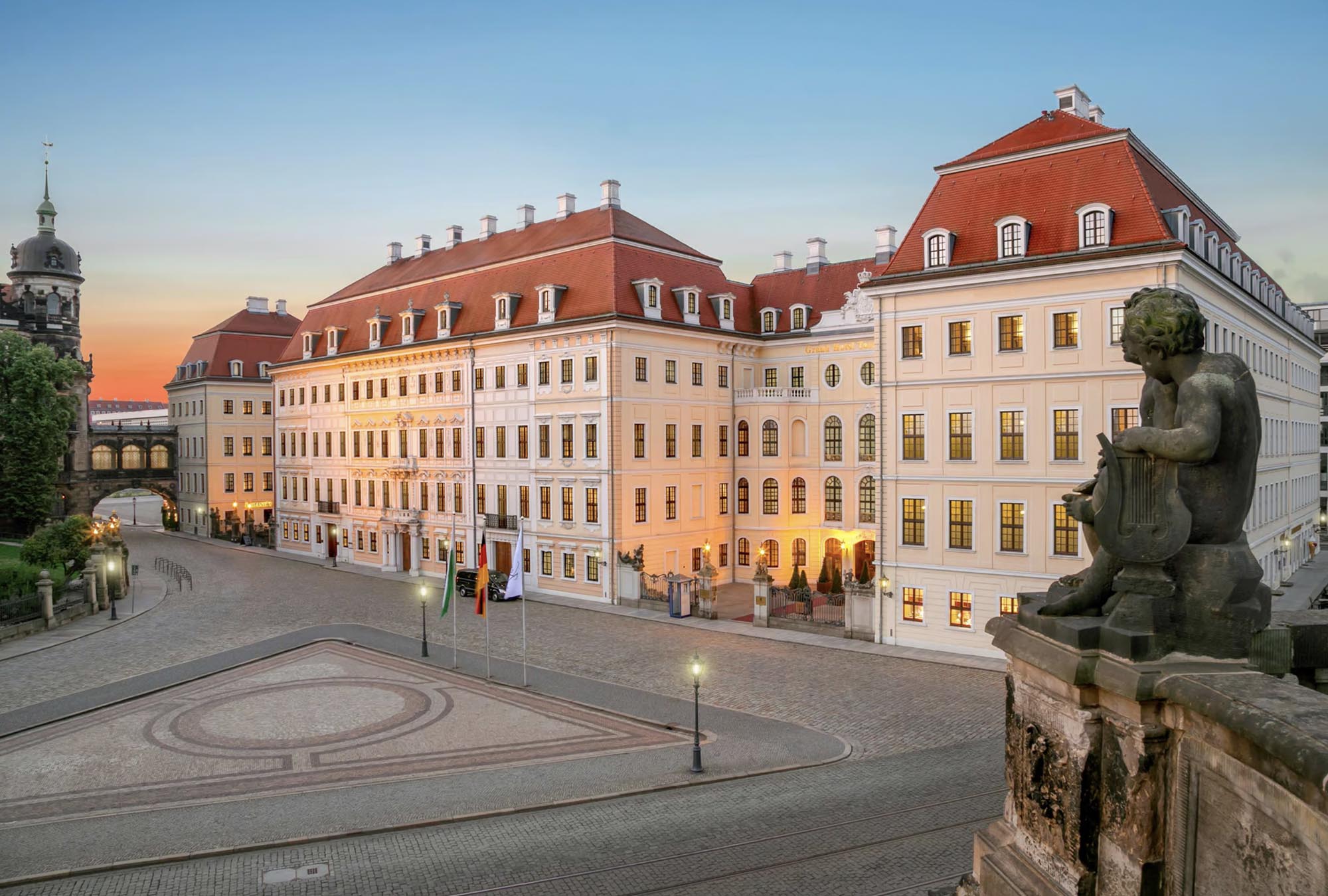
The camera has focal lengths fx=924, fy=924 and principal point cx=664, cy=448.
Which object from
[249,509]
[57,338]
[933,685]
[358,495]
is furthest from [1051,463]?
[57,338]

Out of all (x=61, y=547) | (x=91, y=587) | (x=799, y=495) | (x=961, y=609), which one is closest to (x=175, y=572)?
(x=61, y=547)

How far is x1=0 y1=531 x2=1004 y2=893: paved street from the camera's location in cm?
1397

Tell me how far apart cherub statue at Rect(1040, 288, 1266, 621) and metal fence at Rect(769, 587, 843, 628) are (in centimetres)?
2791

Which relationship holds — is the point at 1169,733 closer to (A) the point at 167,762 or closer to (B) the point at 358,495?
(A) the point at 167,762

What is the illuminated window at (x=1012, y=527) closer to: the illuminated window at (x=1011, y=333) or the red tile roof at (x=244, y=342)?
the illuminated window at (x=1011, y=333)

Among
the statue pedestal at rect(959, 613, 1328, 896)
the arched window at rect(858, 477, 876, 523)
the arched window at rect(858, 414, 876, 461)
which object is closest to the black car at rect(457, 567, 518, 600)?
the arched window at rect(858, 477, 876, 523)

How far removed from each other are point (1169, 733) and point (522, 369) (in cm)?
4124

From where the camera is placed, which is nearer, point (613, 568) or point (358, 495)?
point (613, 568)

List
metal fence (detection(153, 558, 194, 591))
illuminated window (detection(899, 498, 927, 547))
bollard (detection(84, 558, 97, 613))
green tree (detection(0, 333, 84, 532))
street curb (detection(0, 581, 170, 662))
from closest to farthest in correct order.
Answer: street curb (detection(0, 581, 170, 662))
illuminated window (detection(899, 498, 927, 547))
bollard (detection(84, 558, 97, 613))
metal fence (detection(153, 558, 194, 591))
green tree (detection(0, 333, 84, 532))

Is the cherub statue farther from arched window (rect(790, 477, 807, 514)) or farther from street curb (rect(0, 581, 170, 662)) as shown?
arched window (rect(790, 477, 807, 514))

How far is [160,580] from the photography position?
49.7 meters

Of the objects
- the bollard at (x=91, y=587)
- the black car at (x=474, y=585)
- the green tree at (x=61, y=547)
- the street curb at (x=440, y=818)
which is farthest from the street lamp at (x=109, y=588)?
the black car at (x=474, y=585)

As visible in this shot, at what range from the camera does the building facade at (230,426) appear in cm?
7462

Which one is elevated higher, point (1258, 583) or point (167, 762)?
point (1258, 583)
